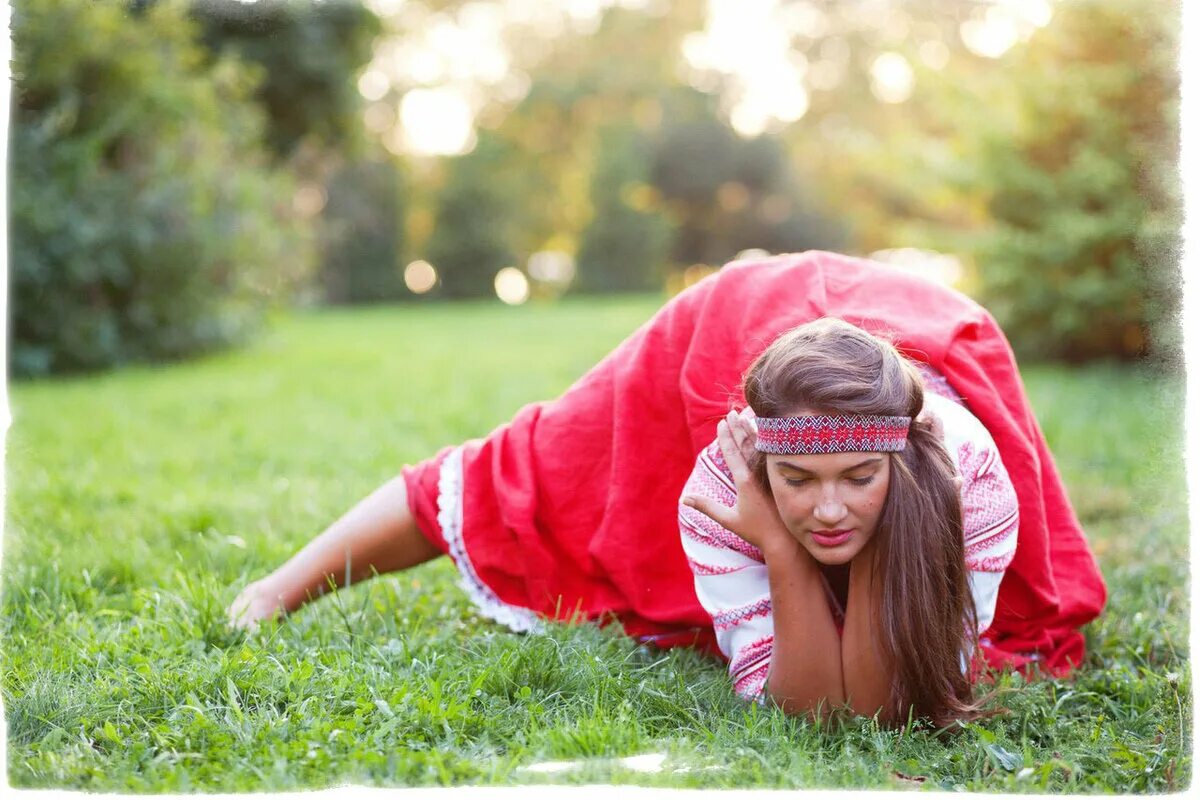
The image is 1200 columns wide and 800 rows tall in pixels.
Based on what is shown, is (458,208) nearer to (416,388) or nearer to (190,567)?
(416,388)

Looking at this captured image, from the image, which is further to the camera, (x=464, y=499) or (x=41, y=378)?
(x=41, y=378)

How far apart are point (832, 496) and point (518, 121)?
984cm

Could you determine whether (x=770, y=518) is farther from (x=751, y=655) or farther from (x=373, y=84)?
(x=373, y=84)

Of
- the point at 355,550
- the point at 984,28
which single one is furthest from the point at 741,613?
the point at 984,28

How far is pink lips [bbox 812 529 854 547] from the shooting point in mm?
1773

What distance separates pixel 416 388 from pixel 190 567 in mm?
3386

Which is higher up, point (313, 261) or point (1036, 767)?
point (313, 261)

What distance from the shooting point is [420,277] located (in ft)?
56.1

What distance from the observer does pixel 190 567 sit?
282 centimetres

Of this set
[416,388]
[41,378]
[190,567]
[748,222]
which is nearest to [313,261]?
[41,378]

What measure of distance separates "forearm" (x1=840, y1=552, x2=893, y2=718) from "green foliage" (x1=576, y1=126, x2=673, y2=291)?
50.3 ft

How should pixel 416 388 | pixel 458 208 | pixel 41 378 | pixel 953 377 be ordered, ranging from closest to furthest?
pixel 953 377, pixel 416 388, pixel 41 378, pixel 458 208

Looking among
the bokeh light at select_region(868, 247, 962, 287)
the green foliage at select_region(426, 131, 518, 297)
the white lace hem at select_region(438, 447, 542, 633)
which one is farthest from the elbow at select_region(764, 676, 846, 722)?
the green foliage at select_region(426, 131, 518, 297)

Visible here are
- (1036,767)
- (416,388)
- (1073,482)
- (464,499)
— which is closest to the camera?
(1036,767)
